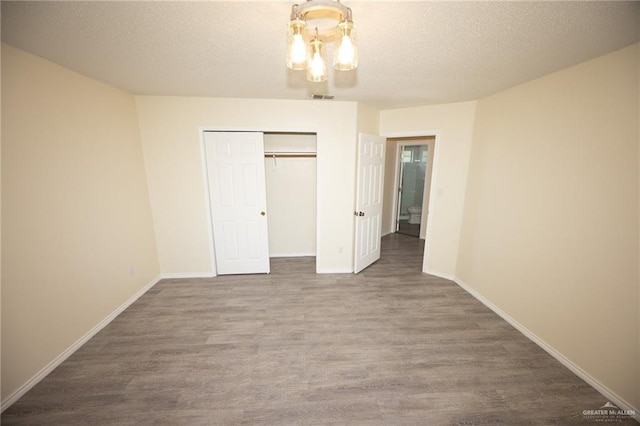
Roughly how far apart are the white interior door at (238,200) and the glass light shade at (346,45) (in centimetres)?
224

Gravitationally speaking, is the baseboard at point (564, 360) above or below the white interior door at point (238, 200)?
below

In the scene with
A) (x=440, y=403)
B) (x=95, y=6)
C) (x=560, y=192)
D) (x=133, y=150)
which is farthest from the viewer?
(x=133, y=150)

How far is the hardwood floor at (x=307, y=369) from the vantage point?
159 cm

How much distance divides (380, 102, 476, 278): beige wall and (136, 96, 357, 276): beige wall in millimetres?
876

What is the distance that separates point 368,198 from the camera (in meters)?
3.58

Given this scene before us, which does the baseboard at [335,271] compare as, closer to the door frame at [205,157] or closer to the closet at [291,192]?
Answer: the closet at [291,192]

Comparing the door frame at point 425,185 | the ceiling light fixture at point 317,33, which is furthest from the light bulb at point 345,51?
the door frame at point 425,185

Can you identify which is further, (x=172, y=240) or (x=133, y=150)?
(x=172, y=240)

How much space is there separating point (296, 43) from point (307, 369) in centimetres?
225

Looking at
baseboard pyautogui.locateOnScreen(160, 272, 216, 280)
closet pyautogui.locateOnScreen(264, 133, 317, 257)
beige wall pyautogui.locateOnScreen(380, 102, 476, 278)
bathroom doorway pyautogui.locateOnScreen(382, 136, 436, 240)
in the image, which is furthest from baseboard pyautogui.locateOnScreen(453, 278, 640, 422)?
baseboard pyautogui.locateOnScreen(160, 272, 216, 280)

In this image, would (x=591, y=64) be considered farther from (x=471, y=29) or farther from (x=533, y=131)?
(x=471, y=29)

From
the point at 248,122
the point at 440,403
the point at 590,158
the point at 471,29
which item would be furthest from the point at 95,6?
the point at 590,158

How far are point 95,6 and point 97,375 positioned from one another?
8.38 feet

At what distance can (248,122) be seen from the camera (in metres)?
3.10
